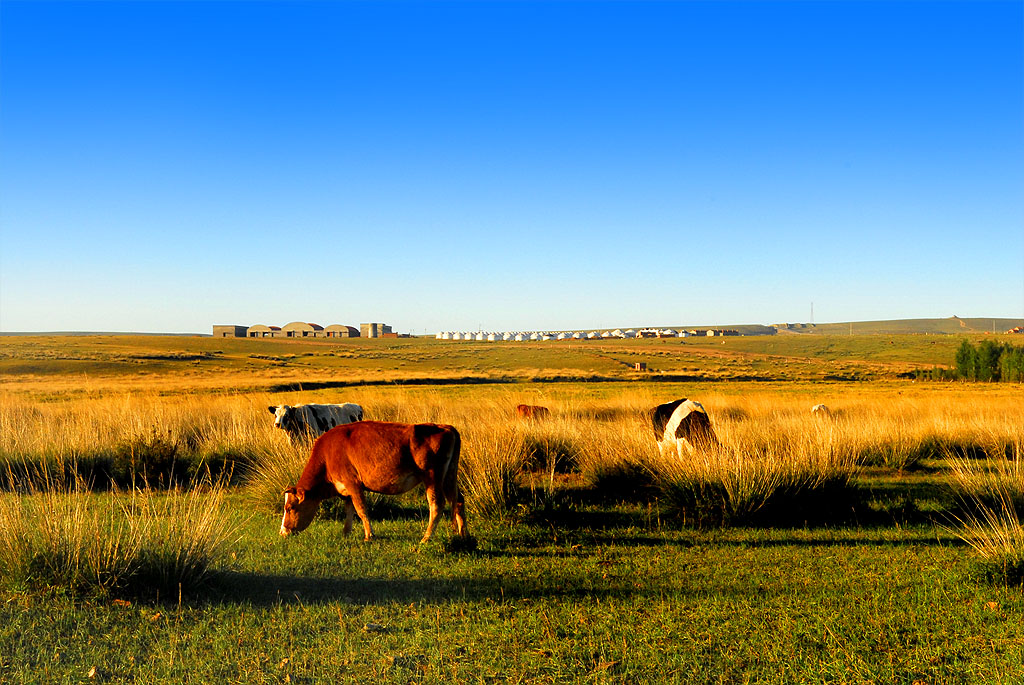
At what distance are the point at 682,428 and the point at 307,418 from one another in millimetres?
8195

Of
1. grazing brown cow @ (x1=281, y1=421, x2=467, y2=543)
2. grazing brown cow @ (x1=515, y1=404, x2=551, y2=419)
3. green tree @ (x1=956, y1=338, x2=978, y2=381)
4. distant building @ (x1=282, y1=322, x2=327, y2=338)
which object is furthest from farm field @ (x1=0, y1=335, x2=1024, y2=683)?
distant building @ (x1=282, y1=322, x2=327, y2=338)

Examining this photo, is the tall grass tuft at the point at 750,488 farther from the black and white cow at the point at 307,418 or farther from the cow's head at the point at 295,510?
the black and white cow at the point at 307,418

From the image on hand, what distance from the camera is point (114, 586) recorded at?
256 inches

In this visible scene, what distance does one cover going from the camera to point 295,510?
860 centimetres

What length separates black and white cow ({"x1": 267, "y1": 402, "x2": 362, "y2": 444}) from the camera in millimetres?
15422

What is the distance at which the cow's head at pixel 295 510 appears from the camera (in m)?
8.59

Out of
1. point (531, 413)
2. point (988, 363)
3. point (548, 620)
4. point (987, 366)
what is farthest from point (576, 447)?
point (988, 363)

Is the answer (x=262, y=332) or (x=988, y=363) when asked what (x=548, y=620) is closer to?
(x=988, y=363)

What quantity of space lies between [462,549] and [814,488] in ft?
17.9

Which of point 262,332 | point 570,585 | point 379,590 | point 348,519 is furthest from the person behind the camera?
point 262,332

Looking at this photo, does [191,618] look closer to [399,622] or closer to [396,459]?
[399,622]

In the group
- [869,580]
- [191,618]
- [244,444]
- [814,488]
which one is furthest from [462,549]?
[244,444]

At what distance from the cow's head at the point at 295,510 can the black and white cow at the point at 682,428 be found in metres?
5.74

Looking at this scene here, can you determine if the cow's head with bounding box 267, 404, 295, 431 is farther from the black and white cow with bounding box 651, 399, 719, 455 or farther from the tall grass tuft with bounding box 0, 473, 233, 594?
the tall grass tuft with bounding box 0, 473, 233, 594
